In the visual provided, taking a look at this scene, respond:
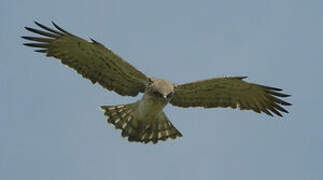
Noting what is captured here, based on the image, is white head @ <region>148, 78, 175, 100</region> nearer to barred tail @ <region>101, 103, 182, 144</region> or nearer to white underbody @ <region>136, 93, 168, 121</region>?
white underbody @ <region>136, 93, 168, 121</region>

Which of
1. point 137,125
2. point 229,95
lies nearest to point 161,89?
point 137,125

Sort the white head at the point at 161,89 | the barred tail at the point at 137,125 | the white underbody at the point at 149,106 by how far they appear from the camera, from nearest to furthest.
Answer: the white head at the point at 161,89 < the white underbody at the point at 149,106 < the barred tail at the point at 137,125

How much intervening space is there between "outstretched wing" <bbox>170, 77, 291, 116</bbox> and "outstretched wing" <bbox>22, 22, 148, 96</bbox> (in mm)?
888

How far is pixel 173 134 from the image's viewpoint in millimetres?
17594

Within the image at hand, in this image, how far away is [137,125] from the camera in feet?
56.6

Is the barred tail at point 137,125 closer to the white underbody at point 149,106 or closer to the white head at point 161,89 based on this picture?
the white underbody at point 149,106

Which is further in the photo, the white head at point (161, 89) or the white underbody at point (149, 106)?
the white underbody at point (149, 106)

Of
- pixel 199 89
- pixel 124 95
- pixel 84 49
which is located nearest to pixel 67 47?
pixel 84 49

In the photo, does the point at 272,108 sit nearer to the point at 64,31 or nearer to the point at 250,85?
the point at 250,85

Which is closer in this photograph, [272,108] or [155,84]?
[155,84]

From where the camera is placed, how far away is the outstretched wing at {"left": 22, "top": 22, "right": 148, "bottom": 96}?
54.7 feet

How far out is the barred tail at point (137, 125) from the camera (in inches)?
678

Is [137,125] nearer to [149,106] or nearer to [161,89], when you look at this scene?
[149,106]

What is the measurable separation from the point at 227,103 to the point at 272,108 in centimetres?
94
